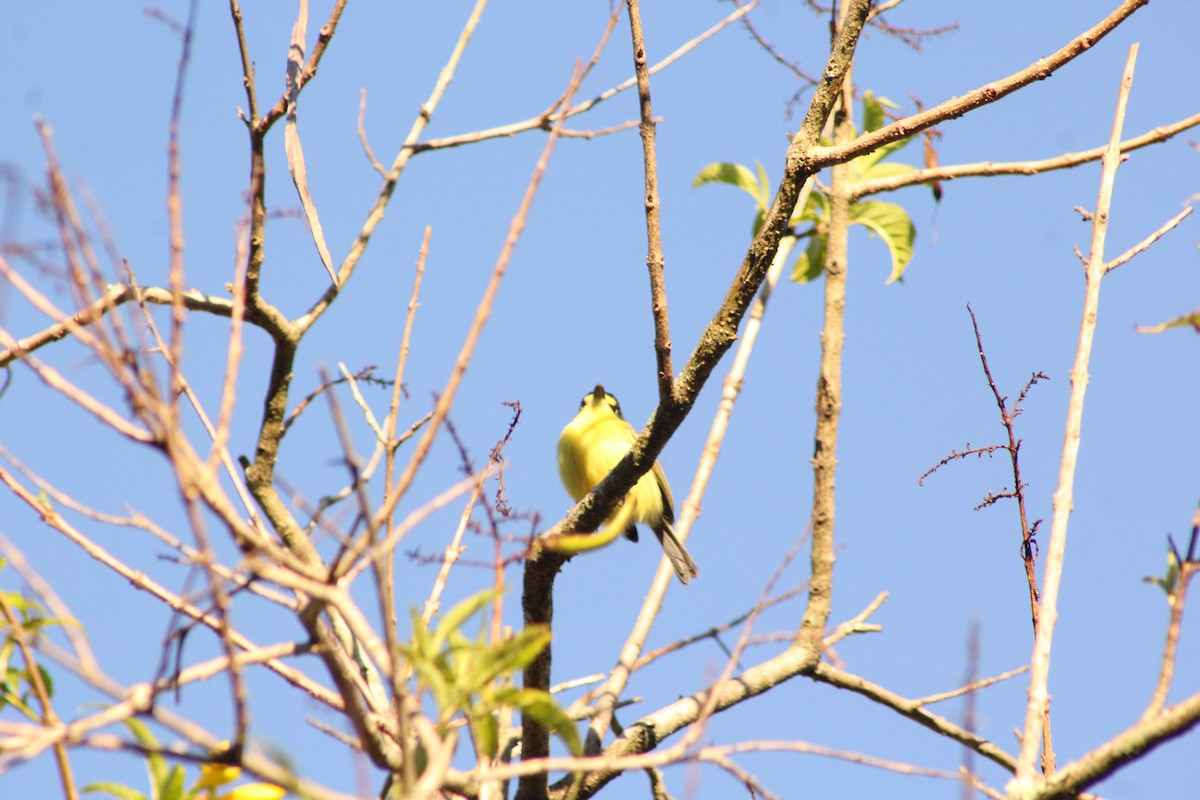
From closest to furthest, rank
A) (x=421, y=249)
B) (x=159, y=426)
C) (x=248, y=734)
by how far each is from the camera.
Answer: (x=159, y=426) → (x=248, y=734) → (x=421, y=249)

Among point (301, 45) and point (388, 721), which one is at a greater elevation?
point (301, 45)

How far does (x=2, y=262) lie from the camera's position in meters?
1.64

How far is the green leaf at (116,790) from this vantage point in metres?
1.70

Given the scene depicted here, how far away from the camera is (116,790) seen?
1.71m

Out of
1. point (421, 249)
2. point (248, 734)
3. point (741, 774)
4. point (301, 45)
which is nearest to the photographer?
point (248, 734)

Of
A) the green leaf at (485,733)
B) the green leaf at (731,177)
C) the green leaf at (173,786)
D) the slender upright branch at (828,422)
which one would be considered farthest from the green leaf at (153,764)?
the green leaf at (731,177)

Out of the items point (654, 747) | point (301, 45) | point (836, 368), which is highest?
point (301, 45)

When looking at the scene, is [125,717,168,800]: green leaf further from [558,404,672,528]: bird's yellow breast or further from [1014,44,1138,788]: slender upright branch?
[558,404,672,528]: bird's yellow breast

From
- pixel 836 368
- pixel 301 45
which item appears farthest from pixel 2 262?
pixel 836 368

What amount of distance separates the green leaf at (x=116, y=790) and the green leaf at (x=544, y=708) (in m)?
0.64

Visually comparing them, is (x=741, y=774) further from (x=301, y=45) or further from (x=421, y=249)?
(x=301, y=45)

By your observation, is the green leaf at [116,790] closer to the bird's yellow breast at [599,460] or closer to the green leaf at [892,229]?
the green leaf at [892,229]

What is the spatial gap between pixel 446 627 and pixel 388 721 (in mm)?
718

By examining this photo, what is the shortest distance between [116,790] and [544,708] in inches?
27.7
